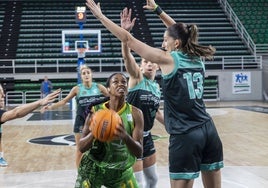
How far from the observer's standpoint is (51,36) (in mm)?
28688

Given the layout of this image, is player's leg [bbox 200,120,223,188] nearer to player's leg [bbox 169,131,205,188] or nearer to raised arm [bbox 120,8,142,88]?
player's leg [bbox 169,131,205,188]

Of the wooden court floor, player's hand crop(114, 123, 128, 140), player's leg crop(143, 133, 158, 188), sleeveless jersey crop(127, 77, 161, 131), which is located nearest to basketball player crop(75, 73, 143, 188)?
player's hand crop(114, 123, 128, 140)

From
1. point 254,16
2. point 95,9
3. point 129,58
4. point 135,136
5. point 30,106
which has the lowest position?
point 135,136

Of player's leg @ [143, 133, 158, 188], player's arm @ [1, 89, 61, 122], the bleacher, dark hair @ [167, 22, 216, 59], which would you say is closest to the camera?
dark hair @ [167, 22, 216, 59]

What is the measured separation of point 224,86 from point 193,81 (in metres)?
23.7

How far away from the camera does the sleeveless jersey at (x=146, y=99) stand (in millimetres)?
4906

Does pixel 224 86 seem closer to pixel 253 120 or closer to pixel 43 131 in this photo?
pixel 253 120

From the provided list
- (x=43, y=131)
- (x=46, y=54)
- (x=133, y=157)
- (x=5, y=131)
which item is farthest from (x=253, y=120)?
(x=46, y=54)

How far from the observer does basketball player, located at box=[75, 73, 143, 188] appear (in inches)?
143

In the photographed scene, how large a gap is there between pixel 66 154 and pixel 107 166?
5.79 meters

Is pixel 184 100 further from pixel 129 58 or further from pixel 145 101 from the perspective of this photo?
pixel 145 101

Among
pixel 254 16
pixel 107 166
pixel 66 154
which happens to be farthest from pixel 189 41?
pixel 254 16

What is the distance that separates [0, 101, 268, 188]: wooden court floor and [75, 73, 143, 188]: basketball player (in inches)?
113

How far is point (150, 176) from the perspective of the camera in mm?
5176
